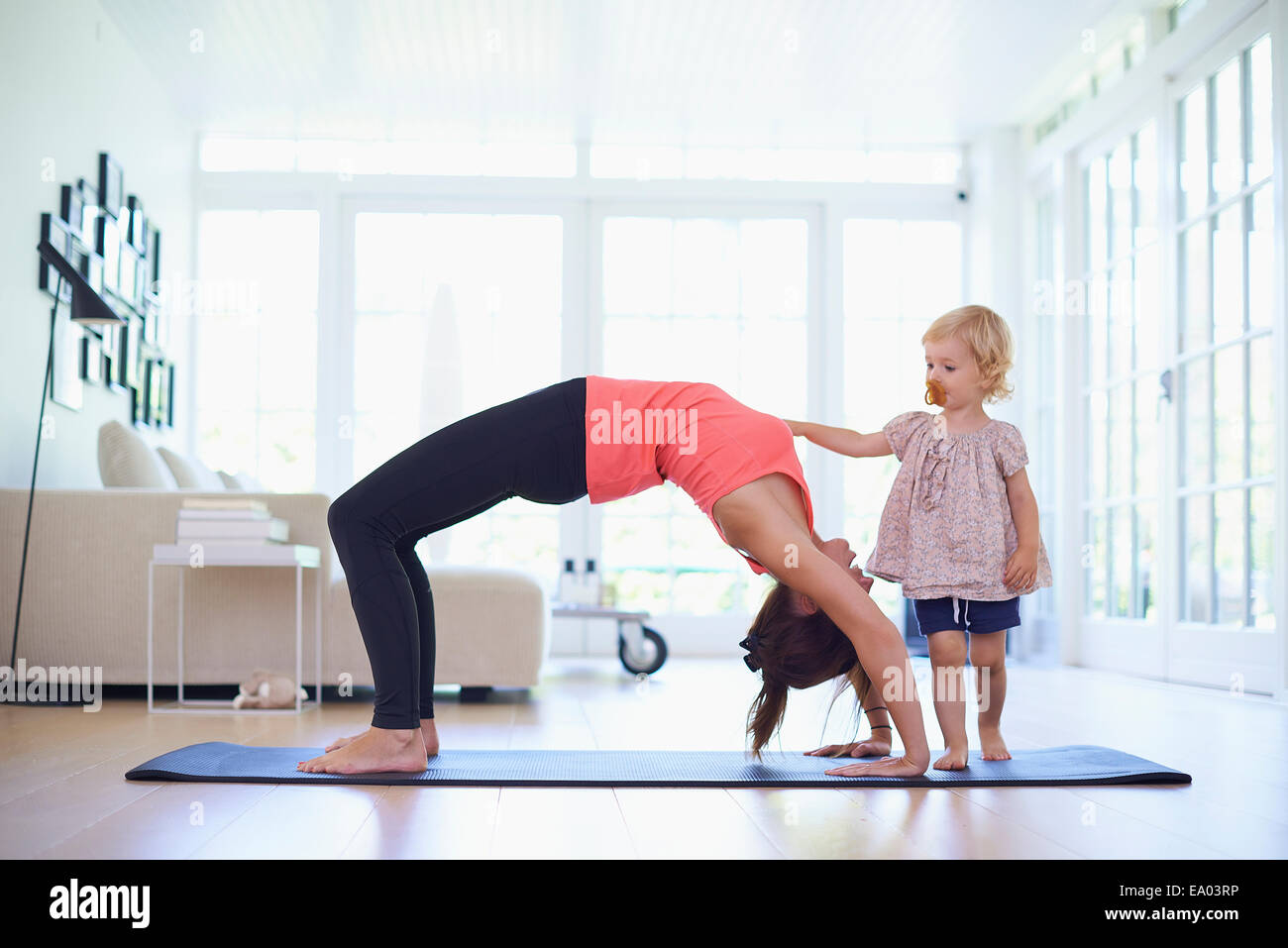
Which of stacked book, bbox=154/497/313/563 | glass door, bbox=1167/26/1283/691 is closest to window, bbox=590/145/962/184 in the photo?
glass door, bbox=1167/26/1283/691

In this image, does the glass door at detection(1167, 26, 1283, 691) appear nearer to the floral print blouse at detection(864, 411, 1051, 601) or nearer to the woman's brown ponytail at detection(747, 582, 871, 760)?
the floral print blouse at detection(864, 411, 1051, 601)

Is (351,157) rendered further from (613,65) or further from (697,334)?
(697,334)

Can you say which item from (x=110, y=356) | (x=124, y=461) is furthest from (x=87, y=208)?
(x=124, y=461)

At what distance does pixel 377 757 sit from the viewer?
1.91 metres

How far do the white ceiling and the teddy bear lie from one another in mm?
3065

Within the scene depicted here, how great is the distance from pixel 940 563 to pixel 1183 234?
9.62 feet

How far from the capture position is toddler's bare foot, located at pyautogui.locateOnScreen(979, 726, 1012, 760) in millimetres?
2197

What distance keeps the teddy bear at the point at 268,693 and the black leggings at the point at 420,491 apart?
4.15 ft

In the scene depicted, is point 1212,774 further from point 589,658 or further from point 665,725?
point 589,658

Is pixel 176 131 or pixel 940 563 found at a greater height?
pixel 176 131

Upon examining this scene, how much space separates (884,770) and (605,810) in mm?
568

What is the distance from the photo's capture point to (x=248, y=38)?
5062 millimetres

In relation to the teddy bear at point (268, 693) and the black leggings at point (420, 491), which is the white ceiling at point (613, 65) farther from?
the black leggings at point (420, 491)

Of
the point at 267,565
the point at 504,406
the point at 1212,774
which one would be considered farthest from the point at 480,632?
the point at 1212,774
